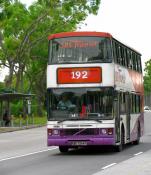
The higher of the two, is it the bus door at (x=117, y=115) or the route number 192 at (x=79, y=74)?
the route number 192 at (x=79, y=74)

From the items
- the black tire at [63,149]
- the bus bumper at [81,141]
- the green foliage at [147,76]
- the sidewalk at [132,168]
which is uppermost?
the green foliage at [147,76]

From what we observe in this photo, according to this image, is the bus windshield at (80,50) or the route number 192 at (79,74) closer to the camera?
the route number 192 at (79,74)

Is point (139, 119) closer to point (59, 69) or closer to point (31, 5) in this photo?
point (59, 69)

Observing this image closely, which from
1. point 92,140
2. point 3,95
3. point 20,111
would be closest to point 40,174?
point 92,140

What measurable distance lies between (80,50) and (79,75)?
2.93 ft

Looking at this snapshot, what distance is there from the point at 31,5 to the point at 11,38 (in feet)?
13.2

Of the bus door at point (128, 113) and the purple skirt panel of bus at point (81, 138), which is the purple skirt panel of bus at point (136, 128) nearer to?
the bus door at point (128, 113)

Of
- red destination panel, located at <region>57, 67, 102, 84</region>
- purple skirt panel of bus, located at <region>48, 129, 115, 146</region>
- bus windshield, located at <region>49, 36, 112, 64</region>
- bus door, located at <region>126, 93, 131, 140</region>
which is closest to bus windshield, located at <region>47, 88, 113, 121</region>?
red destination panel, located at <region>57, 67, 102, 84</region>

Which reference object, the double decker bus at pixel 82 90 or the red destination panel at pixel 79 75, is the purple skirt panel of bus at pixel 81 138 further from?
the red destination panel at pixel 79 75

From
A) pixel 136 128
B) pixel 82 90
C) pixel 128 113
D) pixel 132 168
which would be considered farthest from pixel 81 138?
pixel 136 128

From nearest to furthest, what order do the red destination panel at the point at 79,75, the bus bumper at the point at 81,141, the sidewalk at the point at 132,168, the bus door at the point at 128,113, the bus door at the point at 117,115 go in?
the sidewalk at the point at 132,168, the bus bumper at the point at 81,141, the red destination panel at the point at 79,75, the bus door at the point at 117,115, the bus door at the point at 128,113

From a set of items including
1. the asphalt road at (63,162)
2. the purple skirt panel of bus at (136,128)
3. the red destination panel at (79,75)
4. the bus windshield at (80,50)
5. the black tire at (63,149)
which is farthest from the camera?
the purple skirt panel of bus at (136,128)

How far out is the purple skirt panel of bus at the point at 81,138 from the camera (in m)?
21.5

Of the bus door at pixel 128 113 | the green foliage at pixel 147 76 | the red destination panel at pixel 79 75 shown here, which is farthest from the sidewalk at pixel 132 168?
the green foliage at pixel 147 76
